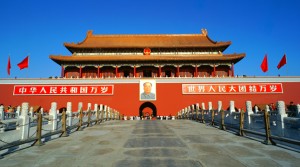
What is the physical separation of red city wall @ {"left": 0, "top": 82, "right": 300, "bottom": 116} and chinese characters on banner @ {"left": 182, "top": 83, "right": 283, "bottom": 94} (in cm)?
40

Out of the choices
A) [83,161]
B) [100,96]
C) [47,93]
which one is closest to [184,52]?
[100,96]

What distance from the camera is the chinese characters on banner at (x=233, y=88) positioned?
23.5 meters

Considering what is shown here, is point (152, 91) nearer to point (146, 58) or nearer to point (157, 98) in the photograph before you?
point (157, 98)

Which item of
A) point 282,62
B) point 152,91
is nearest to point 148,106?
point 152,91

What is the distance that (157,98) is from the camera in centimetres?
2366

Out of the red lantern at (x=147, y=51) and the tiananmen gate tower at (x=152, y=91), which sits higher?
the red lantern at (x=147, y=51)

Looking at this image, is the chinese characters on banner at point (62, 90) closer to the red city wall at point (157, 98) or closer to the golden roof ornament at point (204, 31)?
the red city wall at point (157, 98)

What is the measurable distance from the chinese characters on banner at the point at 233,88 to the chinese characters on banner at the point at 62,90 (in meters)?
8.80

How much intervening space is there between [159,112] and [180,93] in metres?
3.07

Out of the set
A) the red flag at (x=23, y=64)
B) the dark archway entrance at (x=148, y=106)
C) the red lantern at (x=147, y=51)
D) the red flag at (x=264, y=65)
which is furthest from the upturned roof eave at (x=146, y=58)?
the dark archway entrance at (x=148, y=106)

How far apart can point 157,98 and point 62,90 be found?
10.3 meters

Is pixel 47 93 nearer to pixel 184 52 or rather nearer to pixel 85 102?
pixel 85 102

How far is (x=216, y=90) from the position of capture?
23703 millimetres

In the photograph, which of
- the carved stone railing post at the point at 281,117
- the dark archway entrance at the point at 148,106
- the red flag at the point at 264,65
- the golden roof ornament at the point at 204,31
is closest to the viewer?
the carved stone railing post at the point at 281,117
